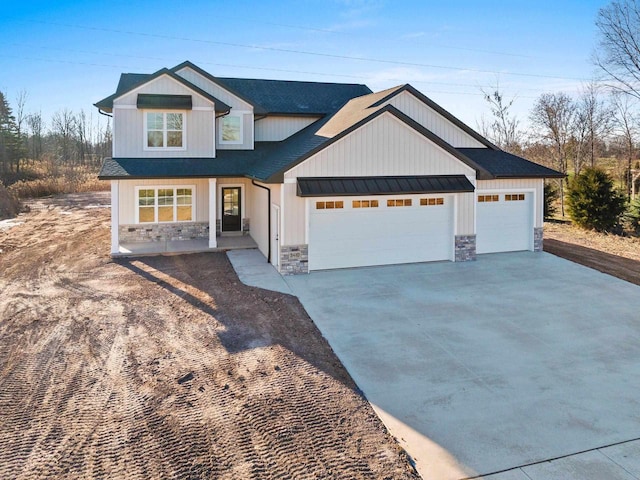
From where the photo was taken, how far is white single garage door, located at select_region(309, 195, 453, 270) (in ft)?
42.8

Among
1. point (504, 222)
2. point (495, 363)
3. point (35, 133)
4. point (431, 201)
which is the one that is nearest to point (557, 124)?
point (504, 222)

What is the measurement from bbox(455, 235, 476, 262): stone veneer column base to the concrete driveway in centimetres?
142

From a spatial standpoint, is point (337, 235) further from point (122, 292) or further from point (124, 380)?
point (124, 380)

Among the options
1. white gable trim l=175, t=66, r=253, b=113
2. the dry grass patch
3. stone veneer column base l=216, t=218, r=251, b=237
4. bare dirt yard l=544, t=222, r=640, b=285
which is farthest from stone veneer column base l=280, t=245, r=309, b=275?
the dry grass patch

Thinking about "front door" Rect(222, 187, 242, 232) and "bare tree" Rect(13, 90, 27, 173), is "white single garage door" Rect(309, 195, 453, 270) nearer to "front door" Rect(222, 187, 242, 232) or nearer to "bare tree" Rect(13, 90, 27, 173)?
"front door" Rect(222, 187, 242, 232)

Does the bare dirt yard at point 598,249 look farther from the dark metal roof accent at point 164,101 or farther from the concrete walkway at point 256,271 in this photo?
the dark metal roof accent at point 164,101

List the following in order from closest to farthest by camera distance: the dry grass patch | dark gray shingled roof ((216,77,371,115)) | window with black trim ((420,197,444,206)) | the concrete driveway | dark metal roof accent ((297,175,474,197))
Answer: the concrete driveway
dark metal roof accent ((297,175,474,197))
window with black trim ((420,197,444,206))
the dry grass patch
dark gray shingled roof ((216,77,371,115))

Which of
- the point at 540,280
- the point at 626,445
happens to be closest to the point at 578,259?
the point at 540,280

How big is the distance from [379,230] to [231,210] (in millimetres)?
7275

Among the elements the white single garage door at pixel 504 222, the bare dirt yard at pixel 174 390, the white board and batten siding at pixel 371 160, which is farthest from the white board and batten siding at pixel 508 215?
the bare dirt yard at pixel 174 390

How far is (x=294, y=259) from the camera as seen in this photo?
41.7ft

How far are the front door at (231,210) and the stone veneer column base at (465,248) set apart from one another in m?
8.81

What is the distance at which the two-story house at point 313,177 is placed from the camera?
42.2 feet

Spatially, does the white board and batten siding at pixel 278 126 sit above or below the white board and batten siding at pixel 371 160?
above
